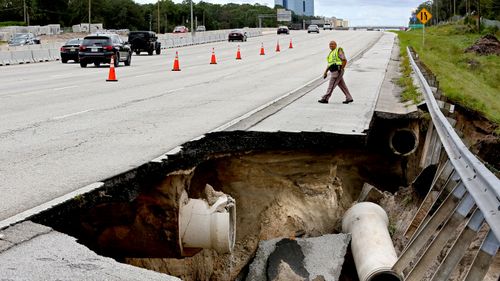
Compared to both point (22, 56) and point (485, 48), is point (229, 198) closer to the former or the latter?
point (22, 56)

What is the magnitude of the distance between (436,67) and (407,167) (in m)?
17.2

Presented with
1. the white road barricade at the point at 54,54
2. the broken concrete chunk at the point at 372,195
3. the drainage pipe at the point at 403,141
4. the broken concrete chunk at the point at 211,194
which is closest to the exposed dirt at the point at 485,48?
the white road barricade at the point at 54,54

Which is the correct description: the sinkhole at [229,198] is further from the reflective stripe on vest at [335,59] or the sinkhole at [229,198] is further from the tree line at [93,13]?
the tree line at [93,13]

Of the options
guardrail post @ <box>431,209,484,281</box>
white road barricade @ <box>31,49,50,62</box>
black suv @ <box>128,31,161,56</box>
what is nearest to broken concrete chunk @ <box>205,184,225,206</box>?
guardrail post @ <box>431,209,484,281</box>

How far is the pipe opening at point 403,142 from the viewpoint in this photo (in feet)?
41.1

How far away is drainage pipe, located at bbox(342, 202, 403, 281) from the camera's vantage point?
304 inches

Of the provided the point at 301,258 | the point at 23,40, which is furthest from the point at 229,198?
the point at 23,40

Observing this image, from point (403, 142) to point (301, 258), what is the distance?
15.4 ft

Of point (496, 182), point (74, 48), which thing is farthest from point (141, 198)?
point (74, 48)

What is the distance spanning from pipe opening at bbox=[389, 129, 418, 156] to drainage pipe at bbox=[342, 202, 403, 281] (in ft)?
8.93

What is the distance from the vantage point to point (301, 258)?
8727mm

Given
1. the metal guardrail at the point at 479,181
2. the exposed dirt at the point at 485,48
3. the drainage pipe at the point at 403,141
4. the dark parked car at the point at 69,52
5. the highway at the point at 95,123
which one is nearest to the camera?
the metal guardrail at the point at 479,181

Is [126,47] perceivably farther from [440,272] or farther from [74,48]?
[440,272]

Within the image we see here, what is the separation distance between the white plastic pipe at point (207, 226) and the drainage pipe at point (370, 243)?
1.67m
